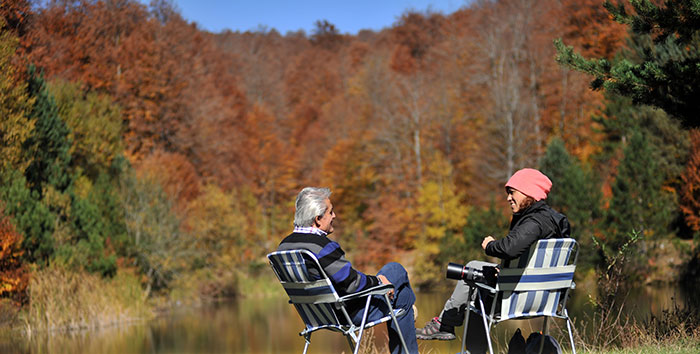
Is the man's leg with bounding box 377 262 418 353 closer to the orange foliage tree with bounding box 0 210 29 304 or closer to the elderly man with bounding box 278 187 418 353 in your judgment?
the elderly man with bounding box 278 187 418 353

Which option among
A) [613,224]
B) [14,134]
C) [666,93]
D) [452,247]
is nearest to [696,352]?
[666,93]

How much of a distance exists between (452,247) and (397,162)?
20.6ft

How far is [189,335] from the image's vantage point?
56.6 ft

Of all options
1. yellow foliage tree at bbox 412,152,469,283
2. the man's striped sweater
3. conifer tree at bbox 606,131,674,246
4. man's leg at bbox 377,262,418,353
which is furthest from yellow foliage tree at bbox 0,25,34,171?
conifer tree at bbox 606,131,674,246

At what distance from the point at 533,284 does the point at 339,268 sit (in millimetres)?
1130

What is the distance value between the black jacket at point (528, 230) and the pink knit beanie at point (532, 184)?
6 cm

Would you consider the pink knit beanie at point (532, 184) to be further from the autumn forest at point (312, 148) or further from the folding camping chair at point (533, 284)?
the autumn forest at point (312, 148)

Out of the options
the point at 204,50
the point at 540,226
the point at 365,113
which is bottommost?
the point at 540,226

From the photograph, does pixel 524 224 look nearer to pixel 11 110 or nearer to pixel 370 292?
pixel 370 292

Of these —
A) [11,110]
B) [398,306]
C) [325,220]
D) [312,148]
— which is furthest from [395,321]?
[312,148]

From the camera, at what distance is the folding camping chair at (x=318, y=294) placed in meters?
4.49

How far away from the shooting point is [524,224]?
456 centimetres

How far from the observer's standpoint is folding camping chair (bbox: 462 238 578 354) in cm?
449

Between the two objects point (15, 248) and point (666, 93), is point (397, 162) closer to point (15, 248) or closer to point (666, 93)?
point (15, 248)
